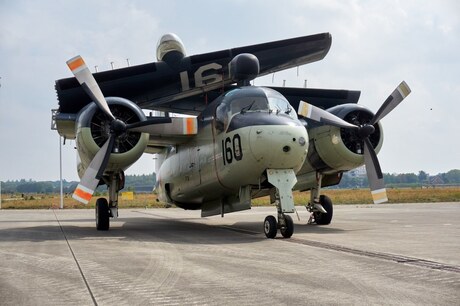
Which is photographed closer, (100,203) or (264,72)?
(100,203)

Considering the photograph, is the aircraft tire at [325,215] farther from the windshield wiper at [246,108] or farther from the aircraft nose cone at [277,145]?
the windshield wiper at [246,108]

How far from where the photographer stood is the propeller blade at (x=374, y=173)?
17.5 m

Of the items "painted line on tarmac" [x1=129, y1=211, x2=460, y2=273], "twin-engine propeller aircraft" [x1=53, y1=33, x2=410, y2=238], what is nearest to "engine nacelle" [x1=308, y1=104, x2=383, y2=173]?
"twin-engine propeller aircraft" [x1=53, y1=33, x2=410, y2=238]

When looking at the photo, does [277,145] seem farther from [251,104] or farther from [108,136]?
[108,136]

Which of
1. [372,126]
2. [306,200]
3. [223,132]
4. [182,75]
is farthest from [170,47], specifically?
[306,200]

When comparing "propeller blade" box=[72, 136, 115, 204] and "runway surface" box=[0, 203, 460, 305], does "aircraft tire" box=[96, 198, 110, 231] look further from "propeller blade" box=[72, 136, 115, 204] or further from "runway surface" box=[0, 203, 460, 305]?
"runway surface" box=[0, 203, 460, 305]

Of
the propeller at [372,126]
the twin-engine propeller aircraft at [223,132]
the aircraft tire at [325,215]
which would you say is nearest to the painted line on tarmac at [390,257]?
the twin-engine propeller aircraft at [223,132]

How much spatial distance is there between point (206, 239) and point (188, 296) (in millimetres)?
7758

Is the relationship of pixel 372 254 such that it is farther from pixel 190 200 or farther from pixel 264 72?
pixel 264 72

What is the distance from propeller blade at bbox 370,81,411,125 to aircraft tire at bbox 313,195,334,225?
11.2 ft

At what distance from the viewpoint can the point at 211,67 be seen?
69.4ft

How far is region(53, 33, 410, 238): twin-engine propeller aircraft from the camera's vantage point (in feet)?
45.8

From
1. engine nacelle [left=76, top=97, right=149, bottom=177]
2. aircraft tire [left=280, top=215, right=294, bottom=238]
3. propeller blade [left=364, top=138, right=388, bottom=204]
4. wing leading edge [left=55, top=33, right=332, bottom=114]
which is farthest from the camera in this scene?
→ wing leading edge [left=55, top=33, right=332, bottom=114]

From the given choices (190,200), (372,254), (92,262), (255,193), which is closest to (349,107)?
(255,193)
